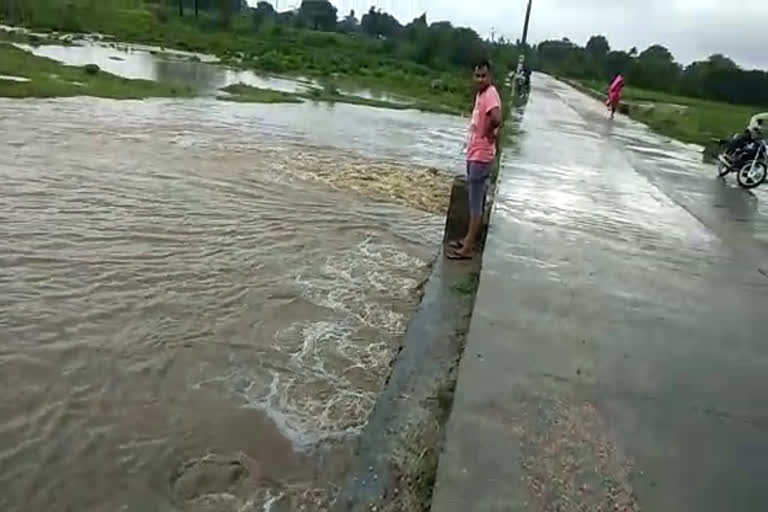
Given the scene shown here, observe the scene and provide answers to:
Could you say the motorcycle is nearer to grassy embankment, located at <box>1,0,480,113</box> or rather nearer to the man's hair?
the man's hair

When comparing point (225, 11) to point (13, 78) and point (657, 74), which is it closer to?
A: point (657, 74)

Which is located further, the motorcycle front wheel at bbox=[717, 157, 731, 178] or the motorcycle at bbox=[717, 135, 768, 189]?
the motorcycle front wheel at bbox=[717, 157, 731, 178]

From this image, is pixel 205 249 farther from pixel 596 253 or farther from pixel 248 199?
pixel 596 253

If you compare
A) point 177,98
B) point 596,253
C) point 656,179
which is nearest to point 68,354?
point 596,253

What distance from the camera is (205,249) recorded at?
8.08 meters

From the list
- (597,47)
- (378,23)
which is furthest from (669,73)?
(378,23)

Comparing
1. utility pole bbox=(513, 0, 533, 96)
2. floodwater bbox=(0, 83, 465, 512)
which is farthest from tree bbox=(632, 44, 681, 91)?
floodwater bbox=(0, 83, 465, 512)

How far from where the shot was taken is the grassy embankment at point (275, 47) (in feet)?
151

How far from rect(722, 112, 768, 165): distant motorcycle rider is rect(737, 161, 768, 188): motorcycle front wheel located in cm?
87

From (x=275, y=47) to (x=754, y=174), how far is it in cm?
5784

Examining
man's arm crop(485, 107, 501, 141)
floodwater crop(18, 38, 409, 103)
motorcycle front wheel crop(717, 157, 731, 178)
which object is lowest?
floodwater crop(18, 38, 409, 103)

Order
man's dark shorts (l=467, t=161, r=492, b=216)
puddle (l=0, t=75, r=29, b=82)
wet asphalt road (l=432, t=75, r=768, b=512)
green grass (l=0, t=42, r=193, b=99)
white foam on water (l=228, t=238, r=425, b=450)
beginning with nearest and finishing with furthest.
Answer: wet asphalt road (l=432, t=75, r=768, b=512) → white foam on water (l=228, t=238, r=425, b=450) → man's dark shorts (l=467, t=161, r=492, b=216) → green grass (l=0, t=42, r=193, b=99) → puddle (l=0, t=75, r=29, b=82)

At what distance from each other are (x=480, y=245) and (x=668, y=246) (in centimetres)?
229

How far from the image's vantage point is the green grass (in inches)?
774
